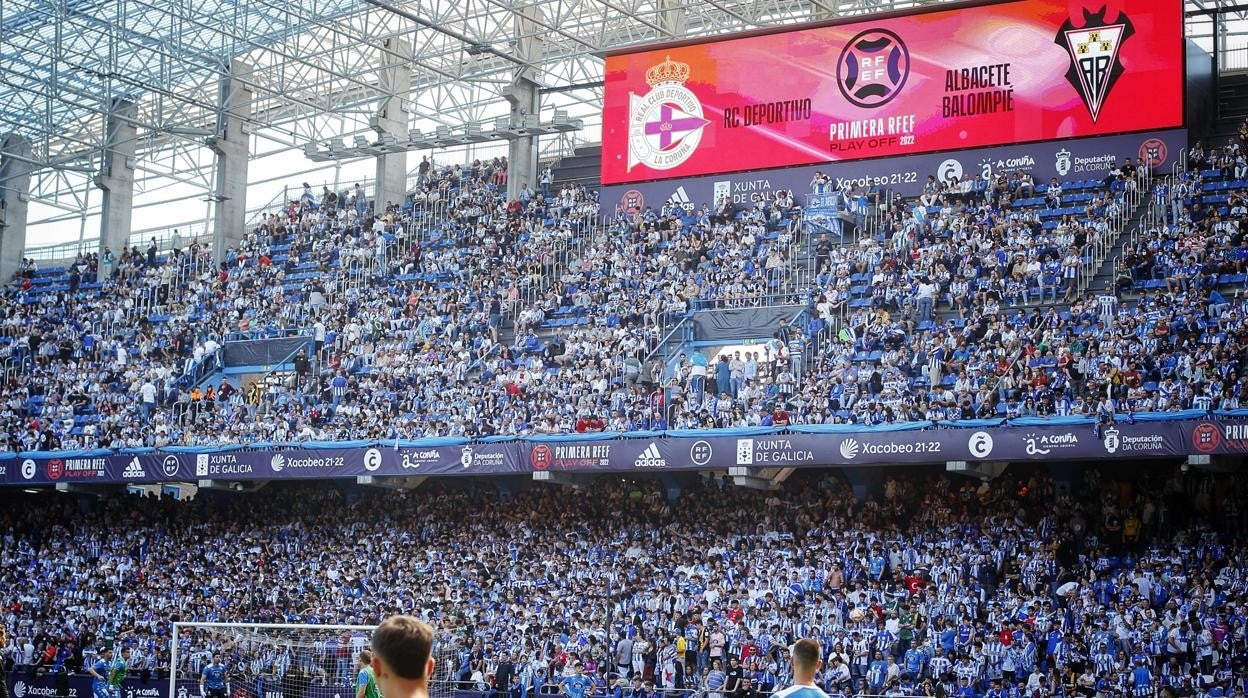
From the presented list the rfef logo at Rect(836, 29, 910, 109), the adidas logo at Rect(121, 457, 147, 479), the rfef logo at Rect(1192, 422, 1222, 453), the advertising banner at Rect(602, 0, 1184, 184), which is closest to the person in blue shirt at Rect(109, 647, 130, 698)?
the adidas logo at Rect(121, 457, 147, 479)

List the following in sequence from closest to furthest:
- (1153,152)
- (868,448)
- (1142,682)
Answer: (1142,682) → (868,448) → (1153,152)

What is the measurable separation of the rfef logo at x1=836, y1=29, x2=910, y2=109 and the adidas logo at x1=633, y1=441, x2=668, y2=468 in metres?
13.0

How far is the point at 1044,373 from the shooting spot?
30453 mm

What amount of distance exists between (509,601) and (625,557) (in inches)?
100

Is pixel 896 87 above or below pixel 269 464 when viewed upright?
above

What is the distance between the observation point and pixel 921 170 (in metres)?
40.1

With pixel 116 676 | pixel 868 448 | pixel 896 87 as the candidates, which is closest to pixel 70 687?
pixel 116 676

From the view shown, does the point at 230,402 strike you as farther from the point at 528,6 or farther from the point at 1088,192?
the point at 1088,192

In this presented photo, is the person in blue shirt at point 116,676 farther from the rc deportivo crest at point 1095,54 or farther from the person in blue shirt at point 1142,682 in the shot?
the rc deportivo crest at point 1095,54

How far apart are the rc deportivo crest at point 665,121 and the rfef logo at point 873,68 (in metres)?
4.05

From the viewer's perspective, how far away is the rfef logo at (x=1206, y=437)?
27250 mm

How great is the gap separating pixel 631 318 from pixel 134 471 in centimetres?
1297

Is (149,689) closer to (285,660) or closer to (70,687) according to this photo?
(70,687)

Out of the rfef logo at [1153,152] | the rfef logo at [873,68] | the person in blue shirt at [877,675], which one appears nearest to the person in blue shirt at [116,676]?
the person in blue shirt at [877,675]
